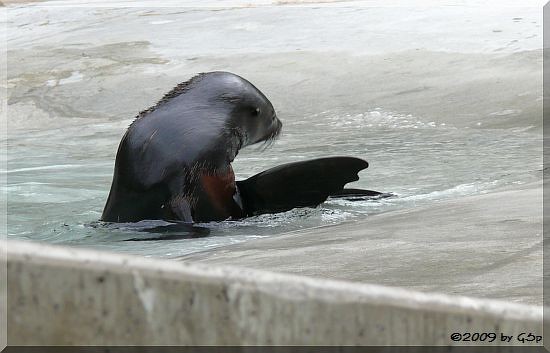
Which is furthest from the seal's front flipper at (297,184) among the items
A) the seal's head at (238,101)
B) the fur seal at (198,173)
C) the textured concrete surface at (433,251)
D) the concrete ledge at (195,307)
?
the concrete ledge at (195,307)

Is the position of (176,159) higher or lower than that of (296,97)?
higher

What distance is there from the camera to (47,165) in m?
7.64

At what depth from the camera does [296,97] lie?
10.1 metres

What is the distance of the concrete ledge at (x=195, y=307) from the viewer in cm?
161

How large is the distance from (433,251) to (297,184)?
2202 millimetres

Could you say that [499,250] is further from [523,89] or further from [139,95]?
[139,95]

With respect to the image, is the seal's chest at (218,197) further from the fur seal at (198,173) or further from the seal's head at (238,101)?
the seal's head at (238,101)

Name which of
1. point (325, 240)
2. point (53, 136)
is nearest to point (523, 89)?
point (53, 136)

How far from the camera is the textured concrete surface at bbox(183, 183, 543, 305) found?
2.71 meters

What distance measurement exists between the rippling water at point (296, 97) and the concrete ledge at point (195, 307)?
2645 mm

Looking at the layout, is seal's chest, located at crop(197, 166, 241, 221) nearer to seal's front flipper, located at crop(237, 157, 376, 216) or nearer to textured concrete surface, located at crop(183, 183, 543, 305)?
seal's front flipper, located at crop(237, 157, 376, 216)

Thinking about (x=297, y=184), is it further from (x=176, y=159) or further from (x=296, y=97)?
(x=296, y=97)

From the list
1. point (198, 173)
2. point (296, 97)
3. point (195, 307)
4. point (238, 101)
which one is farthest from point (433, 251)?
point (296, 97)

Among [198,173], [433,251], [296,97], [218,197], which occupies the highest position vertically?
[433,251]
